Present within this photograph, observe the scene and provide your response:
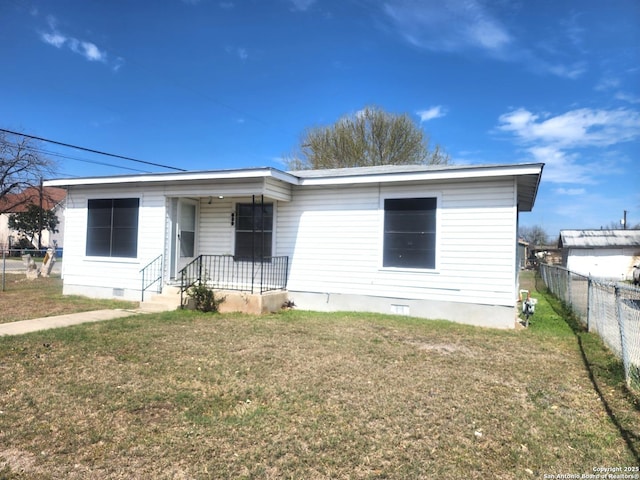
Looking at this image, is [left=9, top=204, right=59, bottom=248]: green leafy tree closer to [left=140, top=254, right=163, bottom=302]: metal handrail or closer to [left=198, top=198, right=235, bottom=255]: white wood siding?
[left=140, top=254, right=163, bottom=302]: metal handrail

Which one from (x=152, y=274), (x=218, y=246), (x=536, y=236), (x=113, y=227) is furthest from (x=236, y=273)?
(x=536, y=236)

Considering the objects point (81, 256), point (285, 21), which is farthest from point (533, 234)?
point (81, 256)

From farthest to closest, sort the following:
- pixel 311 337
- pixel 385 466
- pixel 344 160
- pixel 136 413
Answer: pixel 344 160, pixel 311 337, pixel 136 413, pixel 385 466

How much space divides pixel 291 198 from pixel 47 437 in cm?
705

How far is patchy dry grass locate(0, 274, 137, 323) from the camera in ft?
26.8

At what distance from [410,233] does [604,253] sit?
86.5 ft

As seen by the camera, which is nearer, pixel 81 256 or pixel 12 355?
pixel 12 355

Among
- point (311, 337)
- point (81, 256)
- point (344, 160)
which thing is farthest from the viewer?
point (344, 160)

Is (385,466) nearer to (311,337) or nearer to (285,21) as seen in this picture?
(311,337)

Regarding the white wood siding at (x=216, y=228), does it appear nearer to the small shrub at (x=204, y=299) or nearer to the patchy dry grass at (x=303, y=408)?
the small shrub at (x=204, y=299)

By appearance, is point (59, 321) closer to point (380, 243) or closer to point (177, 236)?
point (177, 236)

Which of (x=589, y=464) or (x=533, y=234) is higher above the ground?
(x=533, y=234)

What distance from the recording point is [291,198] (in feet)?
31.3

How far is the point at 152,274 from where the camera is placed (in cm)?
1001
